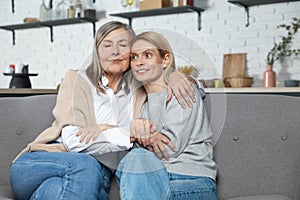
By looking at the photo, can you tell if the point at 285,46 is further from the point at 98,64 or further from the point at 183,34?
the point at 98,64

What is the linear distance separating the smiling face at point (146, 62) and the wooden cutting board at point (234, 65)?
273 centimetres

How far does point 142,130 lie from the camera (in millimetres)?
1733

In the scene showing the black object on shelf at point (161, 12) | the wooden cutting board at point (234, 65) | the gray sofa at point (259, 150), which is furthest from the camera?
the black object on shelf at point (161, 12)

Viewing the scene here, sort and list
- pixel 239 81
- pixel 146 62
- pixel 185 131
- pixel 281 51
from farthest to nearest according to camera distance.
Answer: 1. pixel 281 51
2. pixel 239 81
3. pixel 185 131
4. pixel 146 62

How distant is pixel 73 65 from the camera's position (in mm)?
5383

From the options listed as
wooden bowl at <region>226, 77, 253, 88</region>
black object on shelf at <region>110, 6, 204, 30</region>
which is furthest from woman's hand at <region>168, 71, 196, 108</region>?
black object on shelf at <region>110, 6, 204, 30</region>

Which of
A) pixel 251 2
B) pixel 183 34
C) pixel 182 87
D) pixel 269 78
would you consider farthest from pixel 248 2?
pixel 182 87

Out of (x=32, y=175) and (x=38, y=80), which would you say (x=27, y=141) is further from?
(x=38, y=80)

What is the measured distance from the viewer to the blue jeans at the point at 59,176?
1.89 metres

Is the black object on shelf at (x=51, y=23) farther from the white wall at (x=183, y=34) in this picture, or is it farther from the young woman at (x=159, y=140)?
the young woman at (x=159, y=140)

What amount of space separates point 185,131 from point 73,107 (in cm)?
43

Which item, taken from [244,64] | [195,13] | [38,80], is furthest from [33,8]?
[244,64]

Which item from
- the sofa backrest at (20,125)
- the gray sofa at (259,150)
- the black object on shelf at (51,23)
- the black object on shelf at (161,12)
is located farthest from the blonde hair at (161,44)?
the black object on shelf at (51,23)

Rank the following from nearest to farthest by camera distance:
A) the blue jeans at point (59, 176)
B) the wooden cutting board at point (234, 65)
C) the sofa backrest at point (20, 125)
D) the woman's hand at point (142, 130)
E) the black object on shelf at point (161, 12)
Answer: the woman's hand at point (142, 130) → the blue jeans at point (59, 176) → the sofa backrest at point (20, 125) → the wooden cutting board at point (234, 65) → the black object on shelf at point (161, 12)
